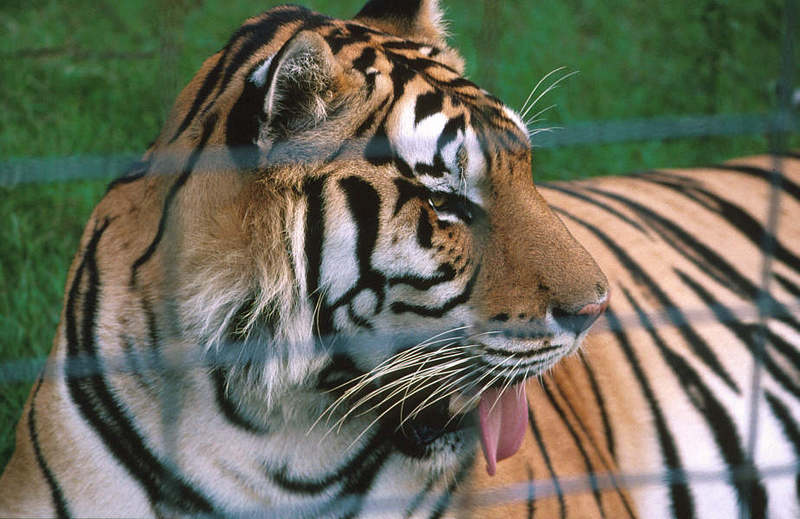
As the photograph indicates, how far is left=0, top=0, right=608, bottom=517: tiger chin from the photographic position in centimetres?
112

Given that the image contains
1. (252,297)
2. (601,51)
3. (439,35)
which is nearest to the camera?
(252,297)

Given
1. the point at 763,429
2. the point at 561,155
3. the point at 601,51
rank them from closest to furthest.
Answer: the point at 763,429 < the point at 561,155 < the point at 601,51

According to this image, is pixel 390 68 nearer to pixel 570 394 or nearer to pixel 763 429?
pixel 570 394

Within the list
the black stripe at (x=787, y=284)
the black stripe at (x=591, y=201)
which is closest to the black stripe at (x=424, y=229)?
the black stripe at (x=591, y=201)

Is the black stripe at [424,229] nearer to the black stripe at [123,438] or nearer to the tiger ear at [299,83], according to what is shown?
the tiger ear at [299,83]

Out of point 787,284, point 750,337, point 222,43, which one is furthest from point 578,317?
point 222,43

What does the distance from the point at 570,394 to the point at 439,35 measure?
2.10 ft

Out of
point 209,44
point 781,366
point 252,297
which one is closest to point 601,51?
point 209,44

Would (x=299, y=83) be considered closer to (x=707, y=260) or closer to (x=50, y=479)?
(x=50, y=479)

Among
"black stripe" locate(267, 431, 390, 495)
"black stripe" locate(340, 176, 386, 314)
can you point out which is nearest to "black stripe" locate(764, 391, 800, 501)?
"black stripe" locate(267, 431, 390, 495)

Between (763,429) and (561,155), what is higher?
(561,155)

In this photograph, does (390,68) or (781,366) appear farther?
(781,366)

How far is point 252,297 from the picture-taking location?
3.70ft

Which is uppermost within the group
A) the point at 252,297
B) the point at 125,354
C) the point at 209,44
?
the point at 209,44
